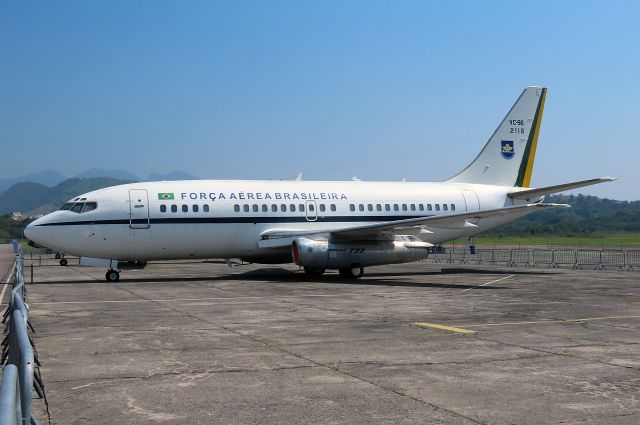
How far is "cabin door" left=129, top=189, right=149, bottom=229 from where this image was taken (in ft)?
79.6

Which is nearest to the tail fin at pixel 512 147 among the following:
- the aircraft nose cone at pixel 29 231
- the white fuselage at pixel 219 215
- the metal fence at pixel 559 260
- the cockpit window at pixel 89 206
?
the white fuselage at pixel 219 215

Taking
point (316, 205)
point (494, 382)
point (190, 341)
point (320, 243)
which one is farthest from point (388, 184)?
point (494, 382)

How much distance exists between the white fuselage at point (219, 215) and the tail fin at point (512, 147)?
3.17 meters

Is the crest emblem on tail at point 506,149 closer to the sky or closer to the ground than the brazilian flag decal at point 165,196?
closer to the sky

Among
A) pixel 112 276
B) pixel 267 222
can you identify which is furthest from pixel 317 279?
pixel 112 276

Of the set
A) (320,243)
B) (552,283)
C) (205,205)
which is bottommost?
(552,283)

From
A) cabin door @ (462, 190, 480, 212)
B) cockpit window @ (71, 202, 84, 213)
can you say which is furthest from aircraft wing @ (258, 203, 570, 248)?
cockpit window @ (71, 202, 84, 213)

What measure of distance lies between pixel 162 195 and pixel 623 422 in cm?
2083

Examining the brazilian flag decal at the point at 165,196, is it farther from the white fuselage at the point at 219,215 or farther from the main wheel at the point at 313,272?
the main wheel at the point at 313,272

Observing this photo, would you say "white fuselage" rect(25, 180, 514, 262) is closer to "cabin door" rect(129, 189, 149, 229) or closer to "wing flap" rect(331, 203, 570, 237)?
"cabin door" rect(129, 189, 149, 229)

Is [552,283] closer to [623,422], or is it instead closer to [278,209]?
[278,209]

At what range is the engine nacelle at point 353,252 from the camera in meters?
25.0

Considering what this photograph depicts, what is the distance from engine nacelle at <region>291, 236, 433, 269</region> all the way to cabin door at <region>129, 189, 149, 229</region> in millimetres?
5492

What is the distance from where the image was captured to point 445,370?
346 inches
